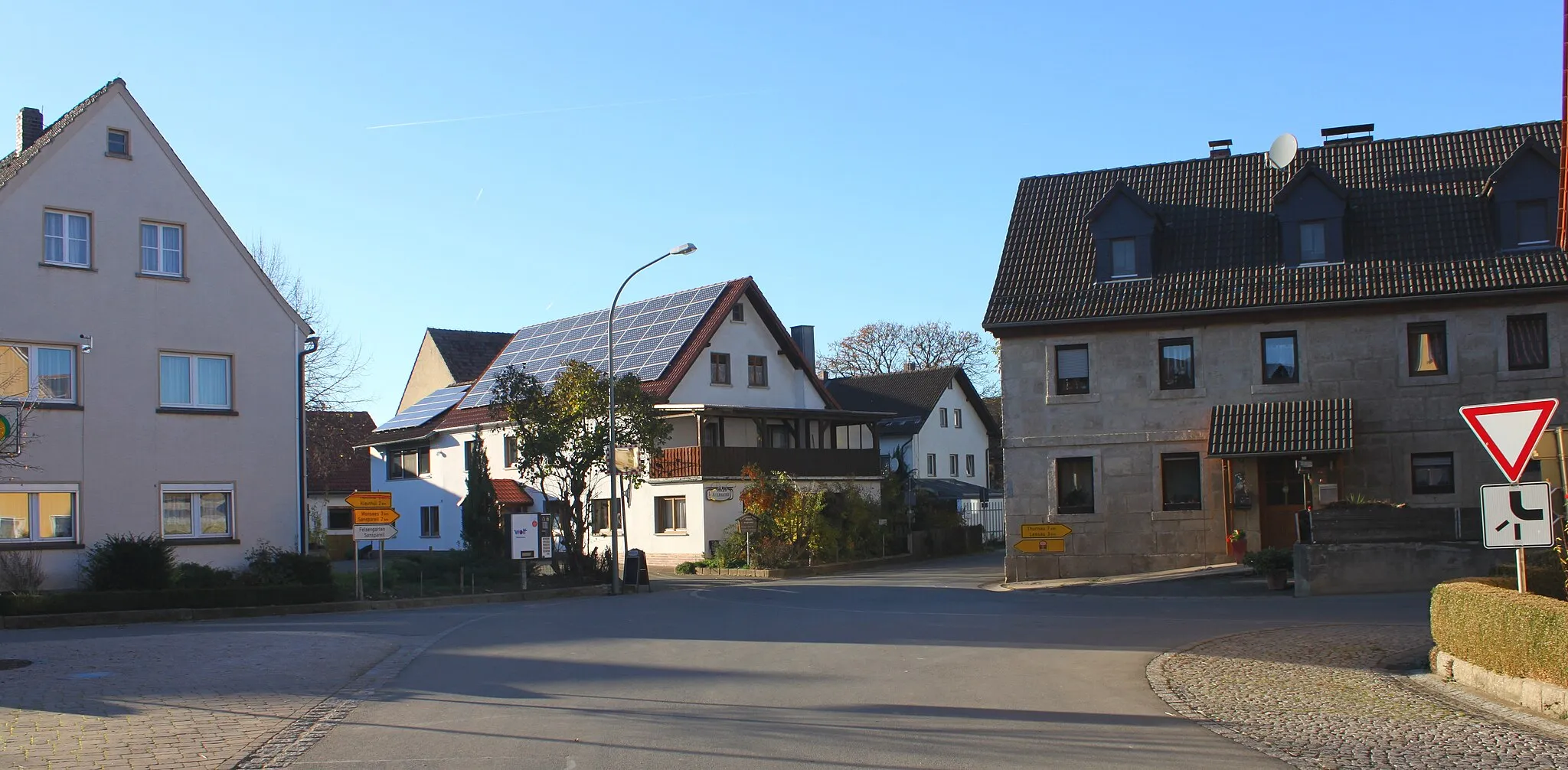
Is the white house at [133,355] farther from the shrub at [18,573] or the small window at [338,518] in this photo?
the small window at [338,518]

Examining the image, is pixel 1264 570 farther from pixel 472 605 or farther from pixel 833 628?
pixel 472 605

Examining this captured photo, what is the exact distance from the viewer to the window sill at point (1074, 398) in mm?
31125

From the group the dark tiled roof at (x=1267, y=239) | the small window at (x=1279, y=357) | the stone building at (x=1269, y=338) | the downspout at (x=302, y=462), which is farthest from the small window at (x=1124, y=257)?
the downspout at (x=302, y=462)

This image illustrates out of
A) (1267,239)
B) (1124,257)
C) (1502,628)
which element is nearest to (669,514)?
(1124,257)

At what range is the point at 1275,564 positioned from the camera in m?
24.9

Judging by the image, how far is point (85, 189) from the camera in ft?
92.2

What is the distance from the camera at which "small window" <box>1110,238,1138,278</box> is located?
3158cm

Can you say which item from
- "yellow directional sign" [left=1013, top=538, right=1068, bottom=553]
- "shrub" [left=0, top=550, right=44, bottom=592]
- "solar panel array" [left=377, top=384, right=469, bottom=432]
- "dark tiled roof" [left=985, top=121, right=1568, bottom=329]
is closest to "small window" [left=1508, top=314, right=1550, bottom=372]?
"dark tiled roof" [left=985, top=121, right=1568, bottom=329]

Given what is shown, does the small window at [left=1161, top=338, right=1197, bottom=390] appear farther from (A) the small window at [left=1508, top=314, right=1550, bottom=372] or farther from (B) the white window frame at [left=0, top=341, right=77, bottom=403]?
(B) the white window frame at [left=0, top=341, right=77, bottom=403]

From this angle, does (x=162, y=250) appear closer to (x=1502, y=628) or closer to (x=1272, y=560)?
(x=1272, y=560)

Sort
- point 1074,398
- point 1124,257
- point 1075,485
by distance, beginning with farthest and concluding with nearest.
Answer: point 1124,257
point 1075,485
point 1074,398

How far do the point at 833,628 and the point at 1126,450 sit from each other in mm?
13180

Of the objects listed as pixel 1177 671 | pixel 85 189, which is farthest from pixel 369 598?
pixel 1177 671

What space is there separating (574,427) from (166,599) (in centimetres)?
1075
